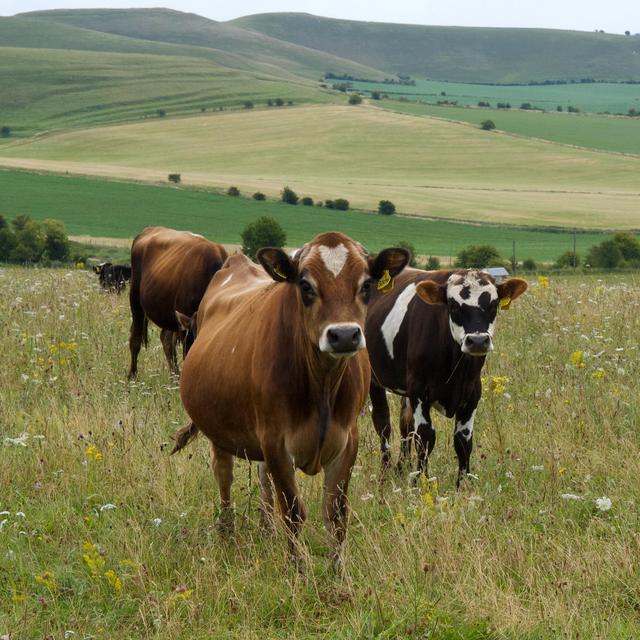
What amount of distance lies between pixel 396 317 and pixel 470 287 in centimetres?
109

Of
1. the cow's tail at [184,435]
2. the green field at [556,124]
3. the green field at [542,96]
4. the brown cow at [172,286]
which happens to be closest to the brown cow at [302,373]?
the cow's tail at [184,435]

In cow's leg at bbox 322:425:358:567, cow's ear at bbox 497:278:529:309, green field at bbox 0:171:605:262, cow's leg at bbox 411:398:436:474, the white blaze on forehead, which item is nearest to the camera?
cow's leg at bbox 322:425:358:567

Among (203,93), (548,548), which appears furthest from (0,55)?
(548,548)

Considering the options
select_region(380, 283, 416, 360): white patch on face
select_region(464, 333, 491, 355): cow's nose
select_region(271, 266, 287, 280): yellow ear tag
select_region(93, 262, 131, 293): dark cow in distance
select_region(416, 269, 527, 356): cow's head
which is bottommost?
select_region(93, 262, 131, 293): dark cow in distance

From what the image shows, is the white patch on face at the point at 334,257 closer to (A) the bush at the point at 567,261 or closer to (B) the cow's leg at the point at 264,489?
(B) the cow's leg at the point at 264,489

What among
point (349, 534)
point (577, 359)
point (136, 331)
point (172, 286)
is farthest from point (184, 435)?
point (136, 331)

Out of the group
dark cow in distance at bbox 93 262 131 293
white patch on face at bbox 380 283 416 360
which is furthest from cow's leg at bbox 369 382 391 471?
dark cow in distance at bbox 93 262 131 293

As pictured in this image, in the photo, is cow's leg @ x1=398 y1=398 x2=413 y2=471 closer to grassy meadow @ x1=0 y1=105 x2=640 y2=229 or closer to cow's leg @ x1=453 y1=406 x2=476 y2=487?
cow's leg @ x1=453 y1=406 x2=476 y2=487

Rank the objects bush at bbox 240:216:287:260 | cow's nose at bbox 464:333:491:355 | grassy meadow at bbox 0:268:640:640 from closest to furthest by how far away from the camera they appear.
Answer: grassy meadow at bbox 0:268:640:640 < cow's nose at bbox 464:333:491:355 < bush at bbox 240:216:287:260

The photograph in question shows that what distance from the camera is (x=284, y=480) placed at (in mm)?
5469

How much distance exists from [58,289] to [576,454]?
10.3 metres

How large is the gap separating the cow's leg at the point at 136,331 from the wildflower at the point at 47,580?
20.5ft

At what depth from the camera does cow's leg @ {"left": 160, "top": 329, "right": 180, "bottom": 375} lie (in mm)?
12398

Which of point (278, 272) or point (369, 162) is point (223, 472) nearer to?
point (278, 272)
